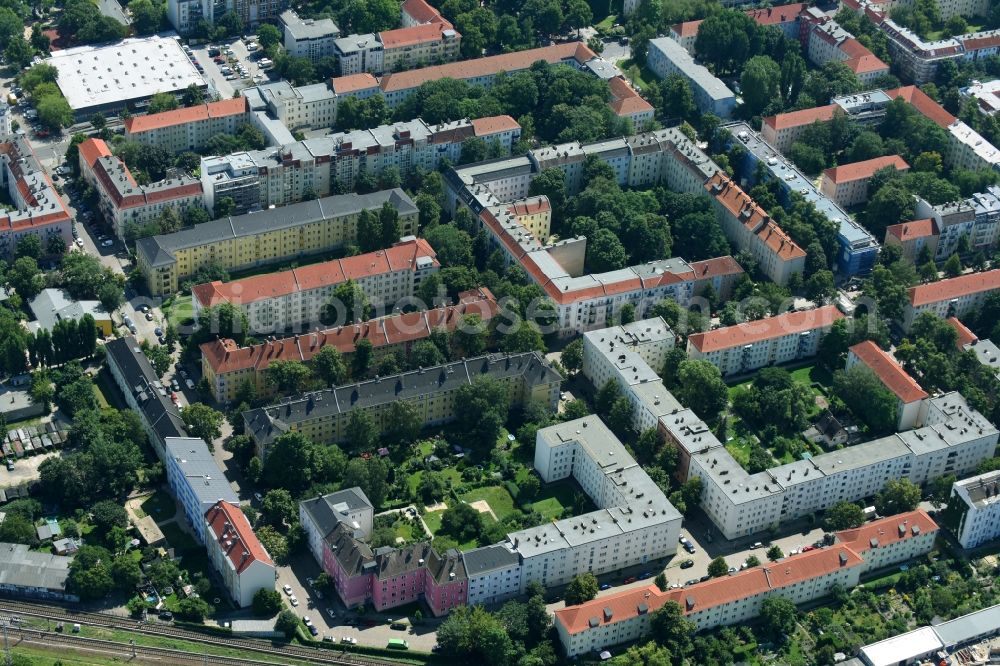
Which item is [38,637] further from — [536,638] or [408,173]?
[408,173]

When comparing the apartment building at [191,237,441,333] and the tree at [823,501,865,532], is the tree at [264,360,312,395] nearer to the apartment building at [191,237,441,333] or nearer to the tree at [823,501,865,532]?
the apartment building at [191,237,441,333]

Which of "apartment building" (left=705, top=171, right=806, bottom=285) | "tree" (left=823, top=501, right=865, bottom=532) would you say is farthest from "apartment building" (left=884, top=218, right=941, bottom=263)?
"tree" (left=823, top=501, right=865, bottom=532)

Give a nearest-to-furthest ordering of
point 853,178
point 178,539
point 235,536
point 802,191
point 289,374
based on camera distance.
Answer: point 235,536 → point 178,539 → point 289,374 → point 802,191 → point 853,178

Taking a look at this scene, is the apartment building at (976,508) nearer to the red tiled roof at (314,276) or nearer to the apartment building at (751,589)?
the apartment building at (751,589)

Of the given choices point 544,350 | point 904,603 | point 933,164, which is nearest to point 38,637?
point 544,350

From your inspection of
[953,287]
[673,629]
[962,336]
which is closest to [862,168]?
[953,287]

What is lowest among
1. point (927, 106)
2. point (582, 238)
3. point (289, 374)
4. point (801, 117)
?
point (289, 374)

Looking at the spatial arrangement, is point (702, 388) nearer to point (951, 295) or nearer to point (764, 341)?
point (764, 341)
